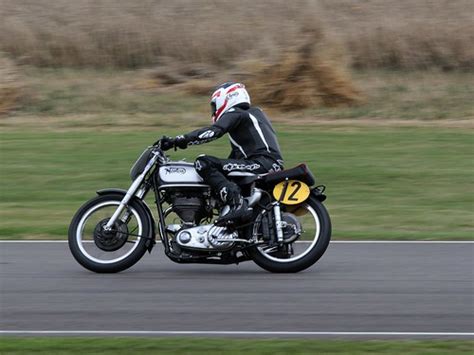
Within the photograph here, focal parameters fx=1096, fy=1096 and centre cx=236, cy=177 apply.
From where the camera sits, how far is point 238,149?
385 inches

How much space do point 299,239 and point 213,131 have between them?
1.24m

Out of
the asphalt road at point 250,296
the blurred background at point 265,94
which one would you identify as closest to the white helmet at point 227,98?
the asphalt road at point 250,296

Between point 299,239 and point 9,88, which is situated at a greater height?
point 9,88

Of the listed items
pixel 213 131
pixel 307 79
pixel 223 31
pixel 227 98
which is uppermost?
pixel 223 31

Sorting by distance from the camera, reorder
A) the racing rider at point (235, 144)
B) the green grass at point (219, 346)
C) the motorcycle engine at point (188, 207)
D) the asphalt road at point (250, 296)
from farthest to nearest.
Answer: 1. the motorcycle engine at point (188, 207)
2. the racing rider at point (235, 144)
3. the asphalt road at point (250, 296)
4. the green grass at point (219, 346)

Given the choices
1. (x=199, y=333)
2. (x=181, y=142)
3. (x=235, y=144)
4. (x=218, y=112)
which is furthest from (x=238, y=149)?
(x=199, y=333)

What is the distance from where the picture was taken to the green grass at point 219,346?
6.77m

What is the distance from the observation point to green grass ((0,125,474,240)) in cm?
1299

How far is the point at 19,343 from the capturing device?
7.07 m

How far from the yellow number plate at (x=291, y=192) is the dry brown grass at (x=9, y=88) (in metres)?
17.0

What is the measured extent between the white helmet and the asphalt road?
1.45 metres

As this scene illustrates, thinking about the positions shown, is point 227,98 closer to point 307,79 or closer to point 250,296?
point 250,296

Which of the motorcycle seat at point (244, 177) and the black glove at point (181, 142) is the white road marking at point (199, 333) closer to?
the black glove at point (181, 142)

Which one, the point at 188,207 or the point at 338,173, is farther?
the point at 338,173
